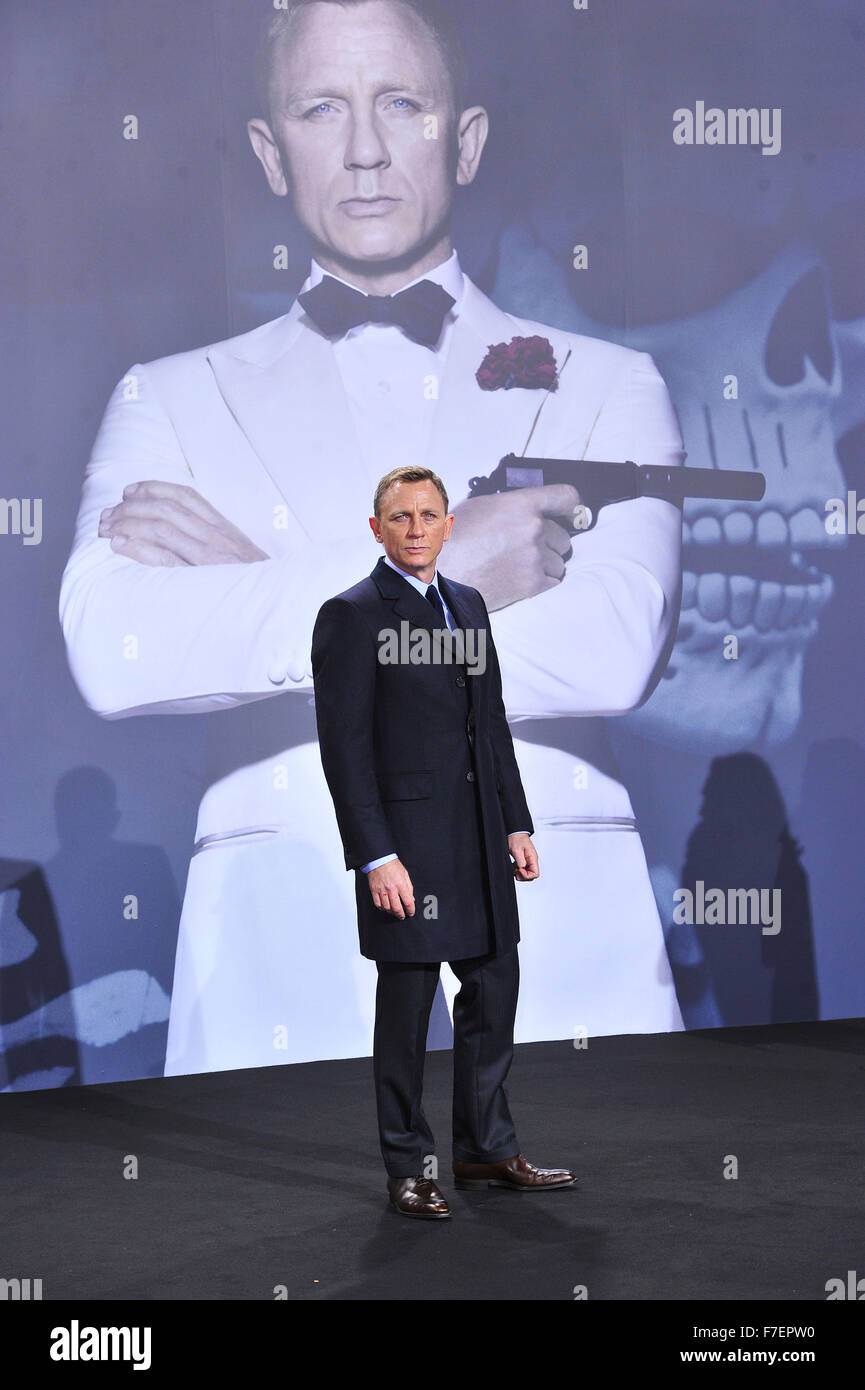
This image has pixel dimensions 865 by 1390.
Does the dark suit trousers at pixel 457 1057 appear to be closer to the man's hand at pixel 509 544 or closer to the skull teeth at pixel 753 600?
the man's hand at pixel 509 544

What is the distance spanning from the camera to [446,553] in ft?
15.9

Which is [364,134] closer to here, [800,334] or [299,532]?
[299,532]

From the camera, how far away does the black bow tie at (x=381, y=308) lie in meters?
4.75

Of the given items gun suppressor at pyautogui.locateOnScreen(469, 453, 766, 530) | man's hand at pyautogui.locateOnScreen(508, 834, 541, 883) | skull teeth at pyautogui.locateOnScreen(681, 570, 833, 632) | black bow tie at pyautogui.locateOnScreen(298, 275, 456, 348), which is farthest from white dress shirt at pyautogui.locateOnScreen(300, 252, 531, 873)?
man's hand at pyautogui.locateOnScreen(508, 834, 541, 883)

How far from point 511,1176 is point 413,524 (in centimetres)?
132

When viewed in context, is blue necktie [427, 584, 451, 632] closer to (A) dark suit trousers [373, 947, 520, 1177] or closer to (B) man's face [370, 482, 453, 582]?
(B) man's face [370, 482, 453, 582]

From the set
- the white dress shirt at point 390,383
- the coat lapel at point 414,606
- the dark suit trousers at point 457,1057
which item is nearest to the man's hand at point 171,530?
the white dress shirt at point 390,383

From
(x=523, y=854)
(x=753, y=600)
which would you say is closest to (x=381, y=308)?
(x=753, y=600)

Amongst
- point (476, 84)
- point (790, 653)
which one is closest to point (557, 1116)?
point (790, 653)

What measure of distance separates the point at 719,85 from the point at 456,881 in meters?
3.34

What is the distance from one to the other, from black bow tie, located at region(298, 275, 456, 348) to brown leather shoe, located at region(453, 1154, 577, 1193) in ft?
8.74

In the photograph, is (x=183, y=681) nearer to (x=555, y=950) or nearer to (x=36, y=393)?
(x=36, y=393)

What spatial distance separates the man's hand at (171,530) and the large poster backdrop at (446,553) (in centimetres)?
5

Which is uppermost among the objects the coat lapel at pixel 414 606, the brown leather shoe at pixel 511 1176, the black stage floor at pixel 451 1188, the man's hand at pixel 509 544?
the man's hand at pixel 509 544
